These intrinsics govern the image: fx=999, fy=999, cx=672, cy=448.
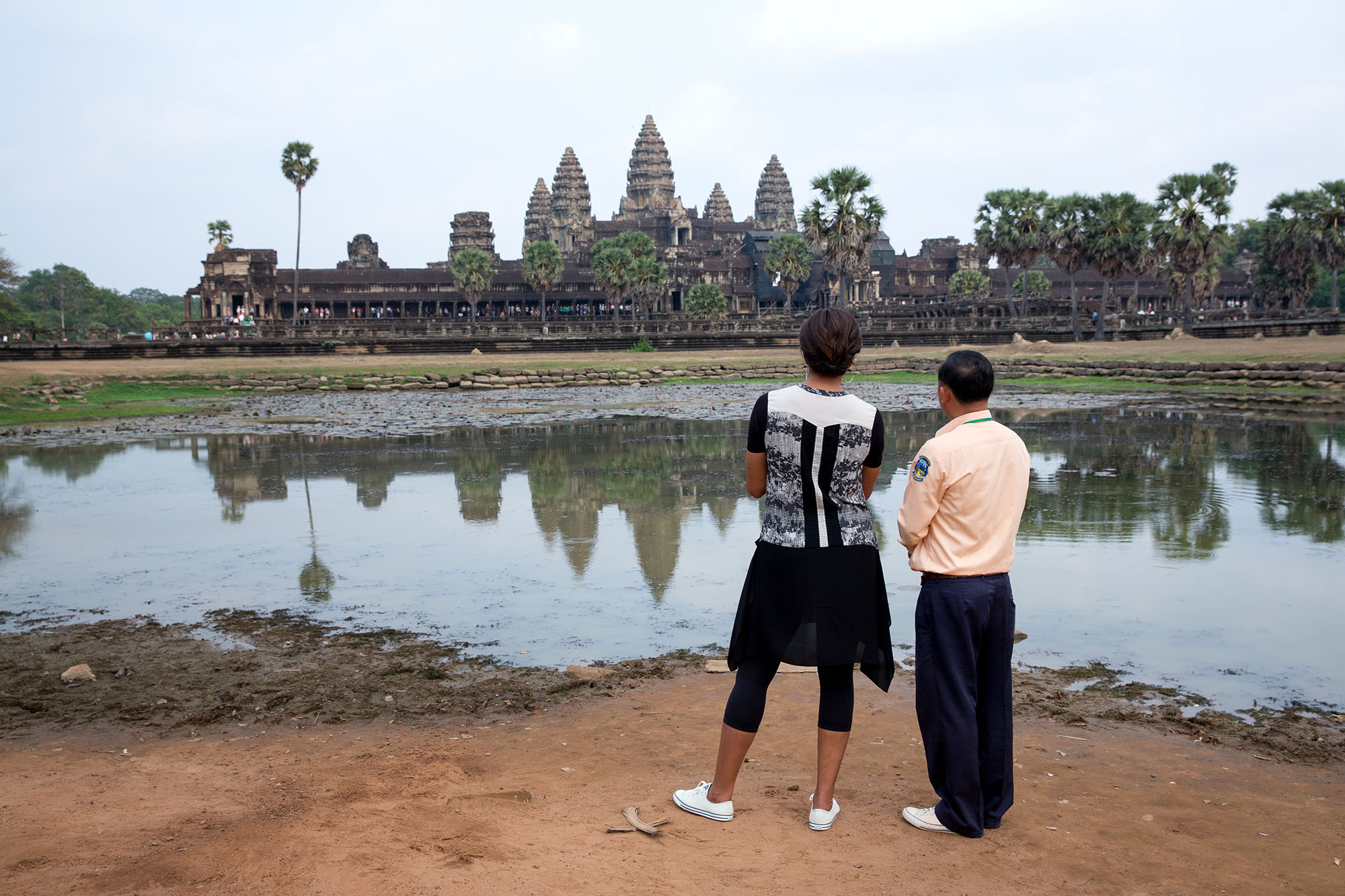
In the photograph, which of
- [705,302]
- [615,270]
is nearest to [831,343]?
[615,270]

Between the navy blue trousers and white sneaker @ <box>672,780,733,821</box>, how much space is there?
2.30 feet

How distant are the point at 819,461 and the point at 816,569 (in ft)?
1.16

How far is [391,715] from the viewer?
181 inches

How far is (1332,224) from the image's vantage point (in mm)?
46969

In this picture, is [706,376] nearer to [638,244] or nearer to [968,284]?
[638,244]

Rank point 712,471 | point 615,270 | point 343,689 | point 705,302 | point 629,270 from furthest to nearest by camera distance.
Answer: point 705,302, point 629,270, point 615,270, point 712,471, point 343,689

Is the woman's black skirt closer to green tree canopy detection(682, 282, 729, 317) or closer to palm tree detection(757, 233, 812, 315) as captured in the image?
green tree canopy detection(682, 282, 729, 317)

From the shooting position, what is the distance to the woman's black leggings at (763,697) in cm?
337

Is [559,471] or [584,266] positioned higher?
[584,266]

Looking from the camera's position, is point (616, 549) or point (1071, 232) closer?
point (616, 549)

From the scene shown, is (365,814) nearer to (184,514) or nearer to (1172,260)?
(184,514)

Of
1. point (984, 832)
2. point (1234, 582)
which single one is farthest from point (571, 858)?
point (1234, 582)

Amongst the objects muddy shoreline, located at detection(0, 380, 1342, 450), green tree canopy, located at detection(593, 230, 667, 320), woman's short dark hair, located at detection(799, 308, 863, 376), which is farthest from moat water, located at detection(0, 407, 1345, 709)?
green tree canopy, located at detection(593, 230, 667, 320)

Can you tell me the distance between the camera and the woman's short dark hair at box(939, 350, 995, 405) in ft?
11.1
